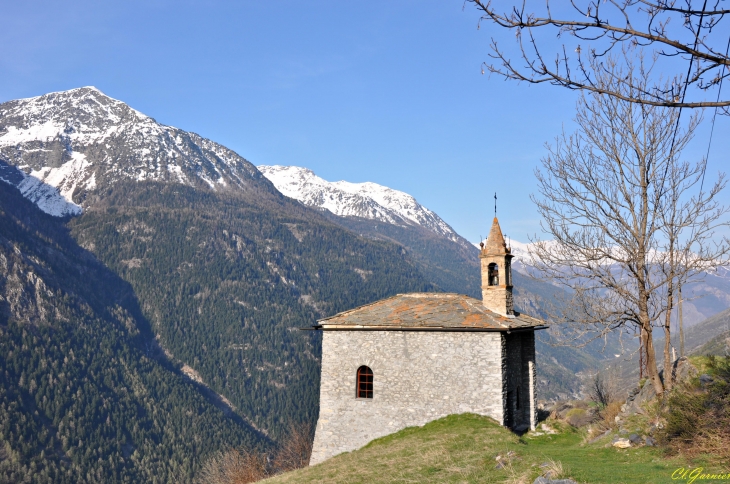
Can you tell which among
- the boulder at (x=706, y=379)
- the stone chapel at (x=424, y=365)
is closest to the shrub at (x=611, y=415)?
the stone chapel at (x=424, y=365)

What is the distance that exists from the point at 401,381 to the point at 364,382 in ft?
6.16

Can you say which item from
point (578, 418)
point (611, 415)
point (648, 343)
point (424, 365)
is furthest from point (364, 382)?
point (648, 343)

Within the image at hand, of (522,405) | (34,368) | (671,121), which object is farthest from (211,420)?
(671,121)

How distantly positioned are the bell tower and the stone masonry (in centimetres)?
312

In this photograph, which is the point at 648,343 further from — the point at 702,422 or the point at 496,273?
the point at 496,273

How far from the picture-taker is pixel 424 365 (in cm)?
2755

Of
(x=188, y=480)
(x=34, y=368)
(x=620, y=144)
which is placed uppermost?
(x=620, y=144)

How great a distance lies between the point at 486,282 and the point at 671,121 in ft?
38.5

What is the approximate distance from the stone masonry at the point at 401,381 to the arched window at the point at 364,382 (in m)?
0.29

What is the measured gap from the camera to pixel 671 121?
21.0m

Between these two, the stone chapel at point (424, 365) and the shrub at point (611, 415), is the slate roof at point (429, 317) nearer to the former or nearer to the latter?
the stone chapel at point (424, 365)

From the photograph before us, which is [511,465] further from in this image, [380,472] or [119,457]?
[119,457]

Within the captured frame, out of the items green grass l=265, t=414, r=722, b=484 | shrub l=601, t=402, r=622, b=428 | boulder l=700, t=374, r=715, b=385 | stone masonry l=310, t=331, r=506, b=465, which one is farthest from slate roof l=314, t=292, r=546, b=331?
boulder l=700, t=374, r=715, b=385

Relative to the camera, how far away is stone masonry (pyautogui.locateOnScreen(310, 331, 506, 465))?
26734 millimetres
